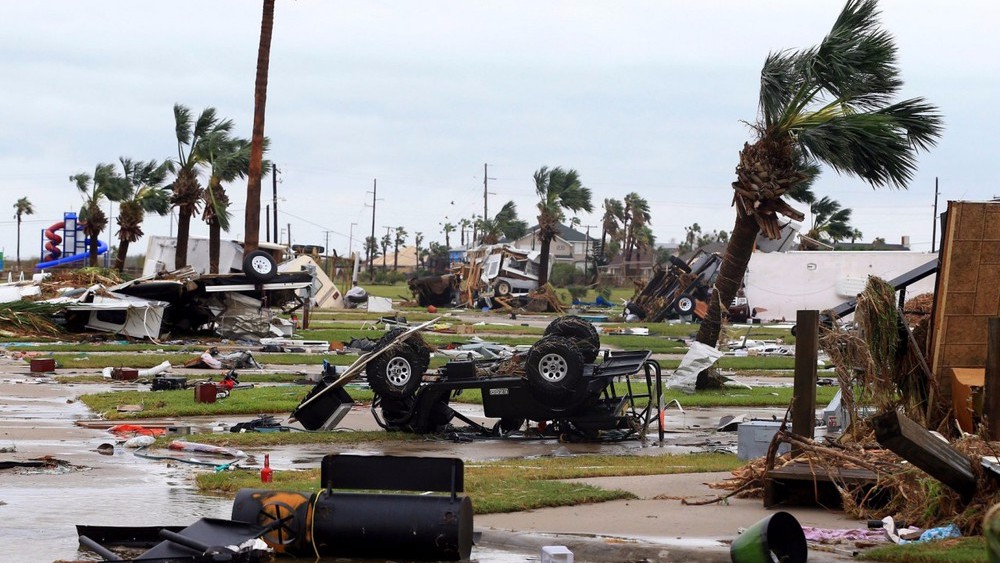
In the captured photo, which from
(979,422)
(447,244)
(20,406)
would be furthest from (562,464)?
(447,244)

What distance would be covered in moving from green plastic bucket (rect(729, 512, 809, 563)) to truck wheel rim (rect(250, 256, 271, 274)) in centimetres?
2964

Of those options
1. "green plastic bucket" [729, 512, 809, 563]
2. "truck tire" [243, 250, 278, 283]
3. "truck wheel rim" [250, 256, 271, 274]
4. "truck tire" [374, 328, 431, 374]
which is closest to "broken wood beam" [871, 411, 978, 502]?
"green plastic bucket" [729, 512, 809, 563]

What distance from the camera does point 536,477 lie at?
1295 centimetres

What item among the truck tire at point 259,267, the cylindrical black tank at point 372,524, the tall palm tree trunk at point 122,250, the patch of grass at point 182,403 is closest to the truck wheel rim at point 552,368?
the patch of grass at point 182,403

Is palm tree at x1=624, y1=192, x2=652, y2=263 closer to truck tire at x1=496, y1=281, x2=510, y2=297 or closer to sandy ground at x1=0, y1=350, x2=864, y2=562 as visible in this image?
truck tire at x1=496, y1=281, x2=510, y2=297

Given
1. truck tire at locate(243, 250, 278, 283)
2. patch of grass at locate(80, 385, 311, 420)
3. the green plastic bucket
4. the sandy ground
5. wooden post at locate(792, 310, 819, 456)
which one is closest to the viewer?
the green plastic bucket

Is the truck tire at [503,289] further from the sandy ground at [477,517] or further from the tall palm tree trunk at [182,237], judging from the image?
the sandy ground at [477,517]

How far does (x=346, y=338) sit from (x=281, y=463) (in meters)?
22.5

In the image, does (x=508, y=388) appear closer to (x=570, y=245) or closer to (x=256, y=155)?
(x=256, y=155)

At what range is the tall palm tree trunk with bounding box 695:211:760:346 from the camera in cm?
2300

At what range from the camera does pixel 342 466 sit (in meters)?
9.28

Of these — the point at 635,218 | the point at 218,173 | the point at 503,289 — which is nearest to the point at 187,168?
the point at 218,173

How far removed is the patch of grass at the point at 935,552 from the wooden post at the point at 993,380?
2.47 meters

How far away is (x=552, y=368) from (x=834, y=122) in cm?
837
